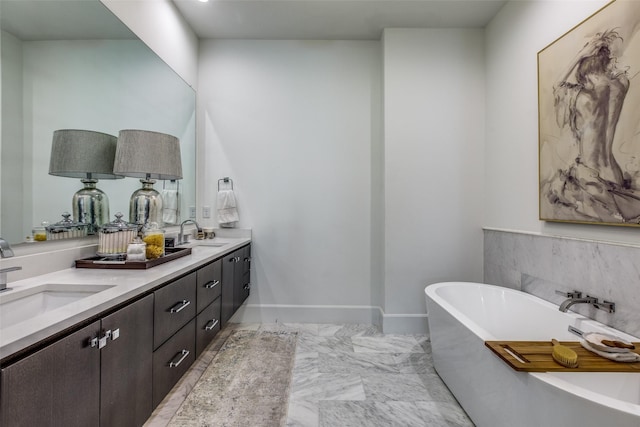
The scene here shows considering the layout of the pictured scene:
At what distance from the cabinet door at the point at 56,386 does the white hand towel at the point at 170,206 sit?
1584mm

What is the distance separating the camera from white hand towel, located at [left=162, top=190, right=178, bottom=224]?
2357 millimetres

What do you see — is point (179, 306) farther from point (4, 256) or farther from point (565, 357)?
point (565, 357)

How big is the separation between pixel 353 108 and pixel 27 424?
2855 millimetres

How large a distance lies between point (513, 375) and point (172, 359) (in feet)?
4.93

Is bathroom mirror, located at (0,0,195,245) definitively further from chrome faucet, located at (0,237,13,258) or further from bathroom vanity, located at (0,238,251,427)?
bathroom vanity, located at (0,238,251,427)

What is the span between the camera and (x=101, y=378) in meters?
0.93

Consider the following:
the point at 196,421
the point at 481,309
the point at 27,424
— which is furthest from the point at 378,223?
the point at 27,424

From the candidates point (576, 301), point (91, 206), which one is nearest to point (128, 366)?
point (91, 206)

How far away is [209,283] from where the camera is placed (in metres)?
1.81

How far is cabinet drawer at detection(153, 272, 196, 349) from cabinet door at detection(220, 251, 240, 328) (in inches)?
18.9

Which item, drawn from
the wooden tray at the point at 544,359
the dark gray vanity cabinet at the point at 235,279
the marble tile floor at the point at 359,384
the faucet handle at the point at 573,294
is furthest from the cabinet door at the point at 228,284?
the faucet handle at the point at 573,294

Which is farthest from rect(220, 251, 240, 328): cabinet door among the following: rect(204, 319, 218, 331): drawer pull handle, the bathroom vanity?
the bathroom vanity

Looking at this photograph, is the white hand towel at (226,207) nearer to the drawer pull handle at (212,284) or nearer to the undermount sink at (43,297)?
the drawer pull handle at (212,284)

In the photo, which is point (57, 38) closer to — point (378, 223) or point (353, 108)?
point (353, 108)
